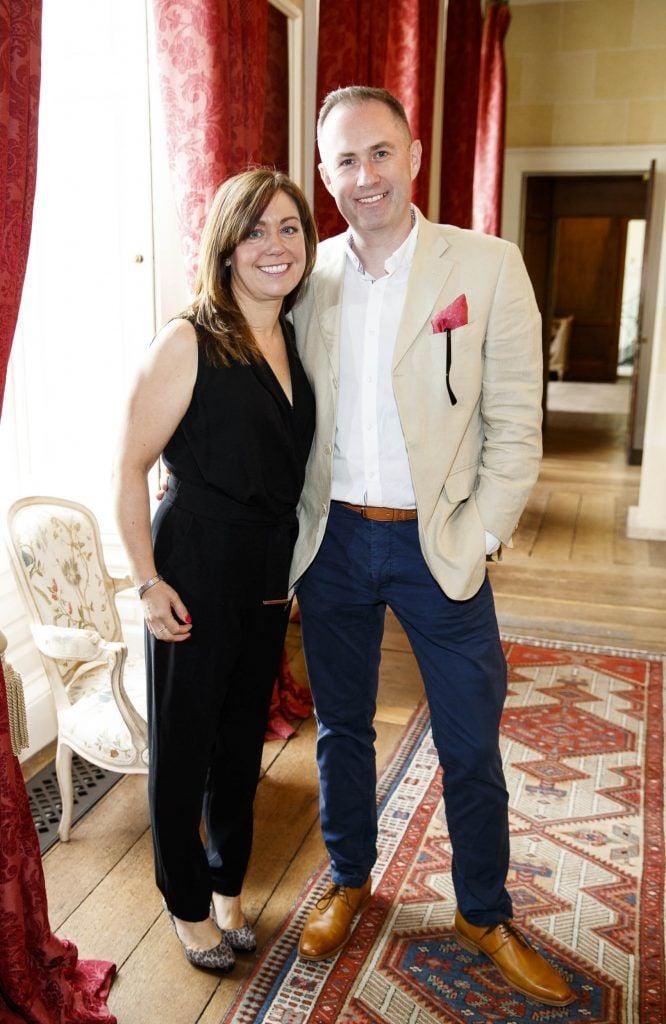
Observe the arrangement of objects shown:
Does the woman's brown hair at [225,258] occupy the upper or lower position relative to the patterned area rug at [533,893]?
upper

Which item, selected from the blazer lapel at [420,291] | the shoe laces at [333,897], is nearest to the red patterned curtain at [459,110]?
the blazer lapel at [420,291]

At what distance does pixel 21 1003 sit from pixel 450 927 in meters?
0.96

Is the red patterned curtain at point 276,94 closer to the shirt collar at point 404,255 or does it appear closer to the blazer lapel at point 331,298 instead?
the blazer lapel at point 331,298

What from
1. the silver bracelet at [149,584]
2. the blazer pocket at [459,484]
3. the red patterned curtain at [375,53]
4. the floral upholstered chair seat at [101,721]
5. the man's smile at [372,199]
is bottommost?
the floral upholstered chair seat at [101,721]

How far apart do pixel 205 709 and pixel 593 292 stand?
42.4 ft

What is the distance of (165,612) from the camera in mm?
1782

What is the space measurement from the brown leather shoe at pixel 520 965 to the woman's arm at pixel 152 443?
0.94 m

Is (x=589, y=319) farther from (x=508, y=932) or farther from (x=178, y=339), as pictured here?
(x=178, y=339)

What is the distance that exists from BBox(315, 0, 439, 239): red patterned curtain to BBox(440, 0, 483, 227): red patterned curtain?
105 centimetres

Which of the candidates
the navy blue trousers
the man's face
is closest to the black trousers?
the navy blue trousers

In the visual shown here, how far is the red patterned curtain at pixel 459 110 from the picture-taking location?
567 centimetres

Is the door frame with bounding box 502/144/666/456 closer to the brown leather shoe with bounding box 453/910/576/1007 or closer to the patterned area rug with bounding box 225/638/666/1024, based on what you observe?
the patterned area rug with bounding box 225/638/666/1024

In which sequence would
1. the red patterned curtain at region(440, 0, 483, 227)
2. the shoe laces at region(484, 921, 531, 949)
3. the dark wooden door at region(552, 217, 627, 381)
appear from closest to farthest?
1. the shoe laces at region(484, 921, 531, 949)
2. the red patterned curtain at region(440, 0, 483, 227)
3. the dark wooden door at region(552, 217, 627, 381)

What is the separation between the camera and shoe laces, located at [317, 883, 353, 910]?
2146mm
